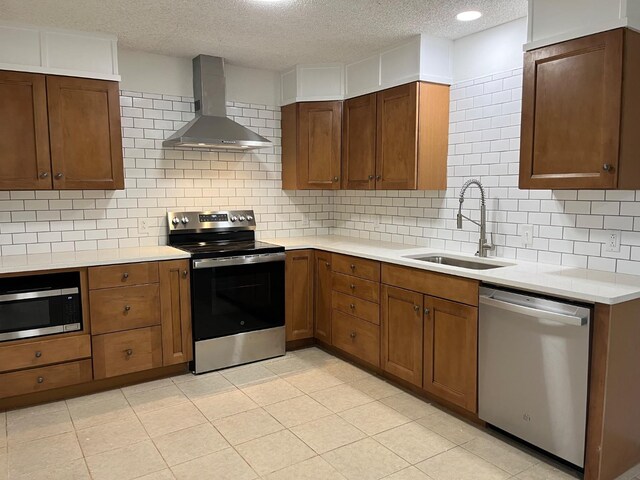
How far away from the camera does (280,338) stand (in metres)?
4.16

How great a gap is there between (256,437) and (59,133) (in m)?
2.43

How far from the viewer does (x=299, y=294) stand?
4.25m

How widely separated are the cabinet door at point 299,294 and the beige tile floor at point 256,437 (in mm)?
641

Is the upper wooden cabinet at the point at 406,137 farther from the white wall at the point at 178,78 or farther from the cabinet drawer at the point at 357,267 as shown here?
the white wall at the point at 178,78

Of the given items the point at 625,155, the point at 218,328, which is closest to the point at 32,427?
the point at 218,328

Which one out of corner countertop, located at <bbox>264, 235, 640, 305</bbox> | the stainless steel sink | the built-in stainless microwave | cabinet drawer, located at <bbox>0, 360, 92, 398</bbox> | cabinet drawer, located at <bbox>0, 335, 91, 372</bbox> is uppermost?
corner countertop, located at <bbox>264, 235, 640, 305</bbox>

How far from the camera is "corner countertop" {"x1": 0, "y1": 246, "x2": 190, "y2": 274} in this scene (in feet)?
10.4

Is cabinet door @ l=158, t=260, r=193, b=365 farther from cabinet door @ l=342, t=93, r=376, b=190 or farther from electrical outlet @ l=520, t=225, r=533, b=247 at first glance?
electrical outlet @ l=520, t=225, r=533, b=247

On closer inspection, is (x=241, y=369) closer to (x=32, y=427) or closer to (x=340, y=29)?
(x=32, y=427)

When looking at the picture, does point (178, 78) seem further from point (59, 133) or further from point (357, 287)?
point (357, 287)

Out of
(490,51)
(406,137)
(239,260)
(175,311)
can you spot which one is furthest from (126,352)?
(490,51)

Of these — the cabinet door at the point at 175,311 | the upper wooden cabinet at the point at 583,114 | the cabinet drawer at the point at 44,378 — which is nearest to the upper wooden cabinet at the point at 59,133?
the cabinet door at the point at 175,311

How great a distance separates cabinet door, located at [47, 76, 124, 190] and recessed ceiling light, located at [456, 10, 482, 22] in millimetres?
2429

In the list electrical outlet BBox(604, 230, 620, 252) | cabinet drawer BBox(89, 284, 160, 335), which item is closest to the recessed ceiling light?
electrical outlet BBox(604, 230, 620, 252)
